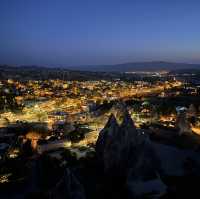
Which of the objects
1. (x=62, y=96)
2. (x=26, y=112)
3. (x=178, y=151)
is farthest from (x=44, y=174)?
(x=62, y=96)

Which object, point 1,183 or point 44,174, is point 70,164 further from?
point 1,183

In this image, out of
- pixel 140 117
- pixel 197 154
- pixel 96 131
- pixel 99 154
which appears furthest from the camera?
pixel 140 117

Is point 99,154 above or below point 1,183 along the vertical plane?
above

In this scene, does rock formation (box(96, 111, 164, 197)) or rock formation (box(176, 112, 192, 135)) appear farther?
rock formation (box(176, 112, 192, 135))

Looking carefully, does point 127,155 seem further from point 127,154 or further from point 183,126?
point 183,126

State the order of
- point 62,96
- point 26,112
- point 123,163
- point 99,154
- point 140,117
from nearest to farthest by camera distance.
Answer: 1. point 123,163
2. point 99,154
3. point 140,117
4. point 26,112
5. point 62,96

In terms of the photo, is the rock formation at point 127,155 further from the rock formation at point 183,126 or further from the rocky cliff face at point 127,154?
the rock formation at point 183,126

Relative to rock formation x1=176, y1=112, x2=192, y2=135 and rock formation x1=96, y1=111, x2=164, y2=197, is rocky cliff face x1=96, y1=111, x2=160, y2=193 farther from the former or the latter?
rock formation x1=176, y1=112, x2=192, y2=135

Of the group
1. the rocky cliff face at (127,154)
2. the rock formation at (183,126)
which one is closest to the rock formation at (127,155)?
the rocky cliff face at (127,154)

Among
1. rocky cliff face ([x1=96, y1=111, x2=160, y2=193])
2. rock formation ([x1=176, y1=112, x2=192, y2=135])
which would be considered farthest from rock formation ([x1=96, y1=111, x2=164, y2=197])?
rock formation ([x1=176, y1=112, x2=192, y2=135])
